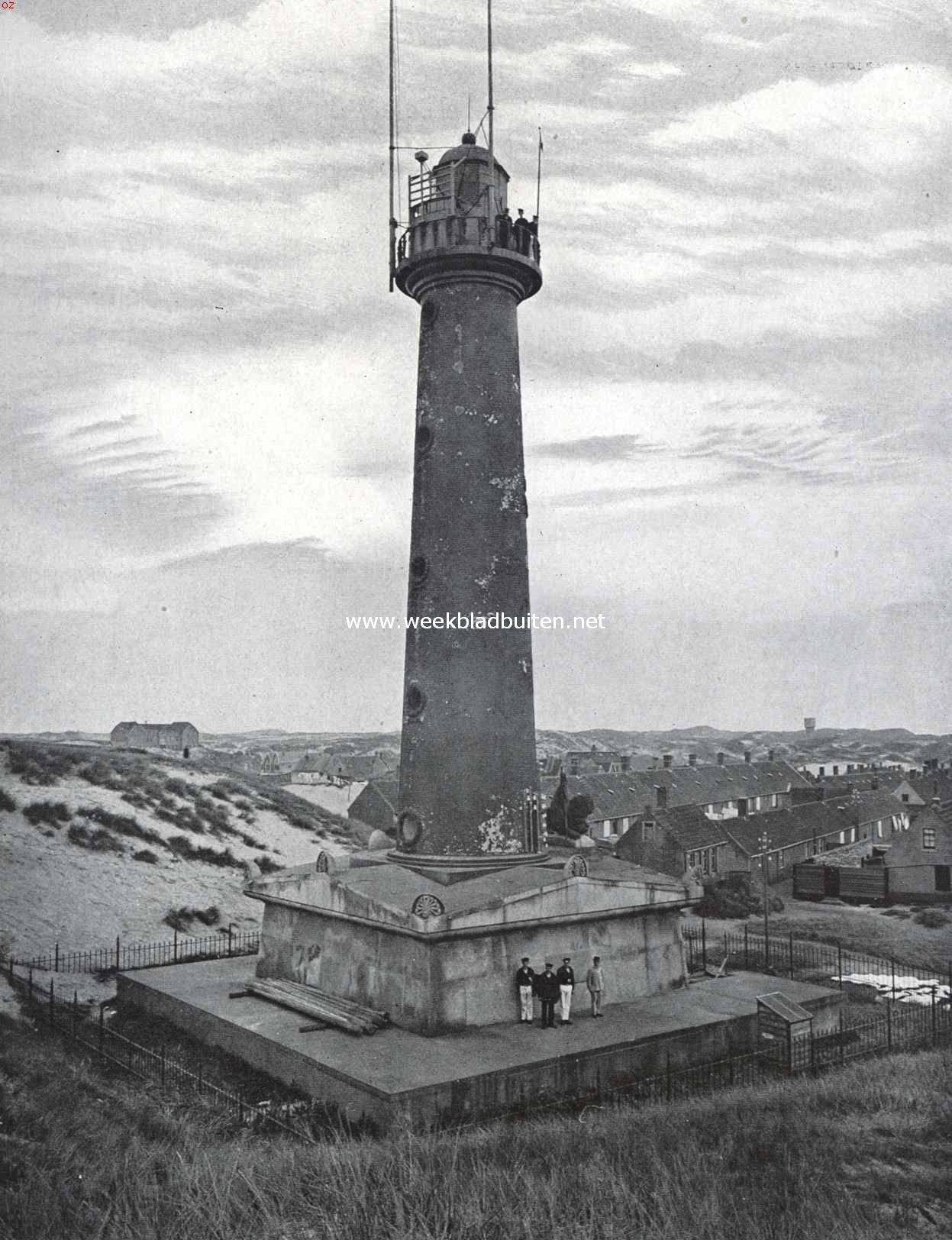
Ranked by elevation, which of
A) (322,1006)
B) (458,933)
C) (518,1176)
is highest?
(458,933)

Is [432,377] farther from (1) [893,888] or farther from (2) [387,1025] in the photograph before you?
(1) [893,888]

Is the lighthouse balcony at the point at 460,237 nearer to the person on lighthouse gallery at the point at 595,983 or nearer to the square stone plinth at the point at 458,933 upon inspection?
the square stone plinth at the point at 458,933

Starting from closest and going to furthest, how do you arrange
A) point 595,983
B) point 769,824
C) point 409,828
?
point 595,983 < point 409,828 < point 769,824

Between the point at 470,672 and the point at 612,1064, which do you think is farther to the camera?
the point at 470,672

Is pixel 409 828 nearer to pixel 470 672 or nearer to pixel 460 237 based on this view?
pixel 470 672

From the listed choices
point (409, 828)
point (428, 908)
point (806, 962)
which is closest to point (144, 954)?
point (409, 828)

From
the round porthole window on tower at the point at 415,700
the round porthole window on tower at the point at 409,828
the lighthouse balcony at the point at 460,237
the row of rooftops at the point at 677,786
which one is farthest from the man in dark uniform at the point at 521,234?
the row of rooftops at the point at 677,786
